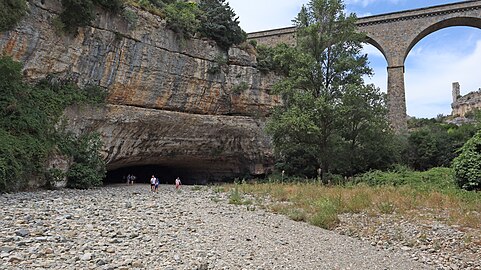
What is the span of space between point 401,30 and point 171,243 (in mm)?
32046

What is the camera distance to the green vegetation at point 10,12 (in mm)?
13859

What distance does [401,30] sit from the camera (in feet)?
104

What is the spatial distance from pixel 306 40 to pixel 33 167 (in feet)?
51.6

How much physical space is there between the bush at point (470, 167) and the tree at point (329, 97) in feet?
15.7

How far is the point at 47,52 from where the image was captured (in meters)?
15.9

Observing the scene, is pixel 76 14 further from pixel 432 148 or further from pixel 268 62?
pixel 432 148

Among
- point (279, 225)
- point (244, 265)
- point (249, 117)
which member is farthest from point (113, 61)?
point (244, 265)

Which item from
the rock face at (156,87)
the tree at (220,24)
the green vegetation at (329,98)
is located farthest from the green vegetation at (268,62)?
the green vegetation at (329,98)

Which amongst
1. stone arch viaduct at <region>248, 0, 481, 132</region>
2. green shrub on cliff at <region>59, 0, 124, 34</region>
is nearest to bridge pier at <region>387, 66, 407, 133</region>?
stone arch viaduct at <region>248, 0, 481, 132</region>

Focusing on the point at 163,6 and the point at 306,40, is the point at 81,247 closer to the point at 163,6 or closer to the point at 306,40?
the point at 306,40

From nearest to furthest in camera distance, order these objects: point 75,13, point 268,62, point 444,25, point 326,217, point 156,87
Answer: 1. point 326,217
2. point 75,13
3. point 156,87
4. point 268,62
5. point 444,25

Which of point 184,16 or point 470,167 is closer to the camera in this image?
point 470,167

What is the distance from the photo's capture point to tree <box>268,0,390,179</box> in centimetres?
1855

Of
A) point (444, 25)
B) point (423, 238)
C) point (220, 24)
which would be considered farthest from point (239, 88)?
point (444, 25)
